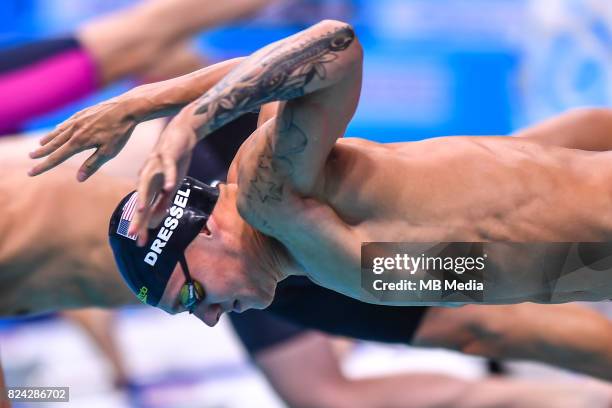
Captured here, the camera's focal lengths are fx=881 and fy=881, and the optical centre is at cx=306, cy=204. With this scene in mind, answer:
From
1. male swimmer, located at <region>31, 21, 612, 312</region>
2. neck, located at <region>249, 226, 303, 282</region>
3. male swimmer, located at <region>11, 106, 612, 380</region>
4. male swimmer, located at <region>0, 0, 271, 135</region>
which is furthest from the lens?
male swimmer, located at <region>0, 0, 271, 135</region>

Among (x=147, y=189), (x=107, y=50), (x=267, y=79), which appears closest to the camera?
(x=147, y=189)

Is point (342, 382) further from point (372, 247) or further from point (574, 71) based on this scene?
point (574, 71)

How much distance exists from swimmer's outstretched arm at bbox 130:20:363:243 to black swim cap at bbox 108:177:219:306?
146 millimetres

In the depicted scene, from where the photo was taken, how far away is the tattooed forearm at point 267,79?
1.20 meters

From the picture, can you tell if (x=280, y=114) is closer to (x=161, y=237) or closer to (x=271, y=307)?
(x=161, y=237)

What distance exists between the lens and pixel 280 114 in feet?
4.24

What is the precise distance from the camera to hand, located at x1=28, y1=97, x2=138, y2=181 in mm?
1319

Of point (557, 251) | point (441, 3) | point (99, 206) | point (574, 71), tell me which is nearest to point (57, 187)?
point (99, 206)

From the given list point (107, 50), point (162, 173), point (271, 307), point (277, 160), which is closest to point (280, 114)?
point (277, 160)

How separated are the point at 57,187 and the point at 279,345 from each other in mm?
662

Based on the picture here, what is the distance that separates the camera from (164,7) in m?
2.79

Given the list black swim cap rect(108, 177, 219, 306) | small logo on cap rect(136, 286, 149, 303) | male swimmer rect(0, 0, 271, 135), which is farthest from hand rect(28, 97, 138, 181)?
male swimmer rect(0, 0, 271, 135)

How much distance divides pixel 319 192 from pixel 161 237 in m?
0.29

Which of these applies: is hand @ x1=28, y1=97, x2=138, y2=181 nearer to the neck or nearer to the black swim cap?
the black swim cap
